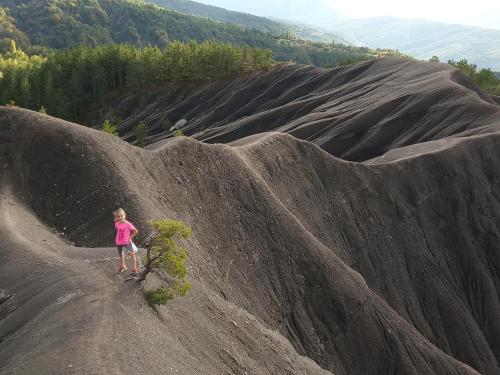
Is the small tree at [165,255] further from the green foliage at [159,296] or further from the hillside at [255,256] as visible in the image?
the hillside at [255,256]

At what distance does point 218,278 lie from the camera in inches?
1187

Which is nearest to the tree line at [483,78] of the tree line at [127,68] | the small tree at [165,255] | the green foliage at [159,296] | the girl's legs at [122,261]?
the tree line at [127,68]

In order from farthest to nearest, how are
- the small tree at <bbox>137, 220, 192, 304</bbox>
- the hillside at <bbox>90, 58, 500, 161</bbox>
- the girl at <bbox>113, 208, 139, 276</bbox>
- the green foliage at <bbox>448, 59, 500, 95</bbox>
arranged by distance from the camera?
the green foliage at <bbox>448, 59, 500, 95</bbox> → the hillside at <bbox>90, 58, 500, 161</bbox> → the girl at <bbox>113, 208, 139, 276</bbox> → the small tree at <bbox>137, 220, 192, 304</bbox>

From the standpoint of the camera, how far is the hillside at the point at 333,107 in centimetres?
7838

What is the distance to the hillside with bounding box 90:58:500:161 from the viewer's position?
78375 millimetres

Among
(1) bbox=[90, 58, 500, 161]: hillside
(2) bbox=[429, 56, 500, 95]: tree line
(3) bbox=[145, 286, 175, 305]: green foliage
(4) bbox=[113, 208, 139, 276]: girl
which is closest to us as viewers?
(3) bbox=[145, 286, 175, 305]: green foliage

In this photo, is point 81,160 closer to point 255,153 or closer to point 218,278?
point 218,278

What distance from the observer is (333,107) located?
9469 cm

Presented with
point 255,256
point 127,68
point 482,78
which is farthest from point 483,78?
point 255,256

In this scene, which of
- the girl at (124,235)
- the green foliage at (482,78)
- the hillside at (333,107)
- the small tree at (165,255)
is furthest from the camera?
the green foliage at (482,78)

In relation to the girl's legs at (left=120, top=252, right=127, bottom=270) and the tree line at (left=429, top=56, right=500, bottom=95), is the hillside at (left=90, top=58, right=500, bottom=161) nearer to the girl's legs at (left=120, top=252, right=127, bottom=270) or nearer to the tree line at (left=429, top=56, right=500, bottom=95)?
the tree line at (left=429, top=56, right=500, bottom=95)

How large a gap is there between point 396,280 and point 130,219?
107 ft

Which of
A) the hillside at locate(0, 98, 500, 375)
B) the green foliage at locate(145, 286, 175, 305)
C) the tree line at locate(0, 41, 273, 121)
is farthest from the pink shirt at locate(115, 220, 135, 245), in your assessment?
the tree line at locate(0, 41, 273, 121)

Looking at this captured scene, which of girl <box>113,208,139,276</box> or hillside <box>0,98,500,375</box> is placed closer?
hillside <box>0,98,500,375</box>
